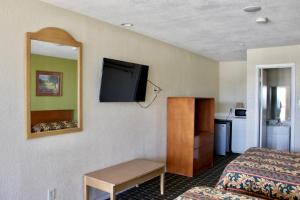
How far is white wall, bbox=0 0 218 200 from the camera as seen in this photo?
7.91 ft

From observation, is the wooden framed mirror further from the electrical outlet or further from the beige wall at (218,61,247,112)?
the beige wall at (218,61,247,112)

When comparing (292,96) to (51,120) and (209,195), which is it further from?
(51,120)

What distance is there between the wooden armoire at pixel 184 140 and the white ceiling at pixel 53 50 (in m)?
2.15

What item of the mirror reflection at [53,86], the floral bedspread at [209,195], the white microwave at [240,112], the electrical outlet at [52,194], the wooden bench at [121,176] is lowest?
the electrical outlet at [52,194]

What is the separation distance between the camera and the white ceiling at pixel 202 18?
8.77 ft

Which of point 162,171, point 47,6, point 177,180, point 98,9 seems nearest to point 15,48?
point 47,6

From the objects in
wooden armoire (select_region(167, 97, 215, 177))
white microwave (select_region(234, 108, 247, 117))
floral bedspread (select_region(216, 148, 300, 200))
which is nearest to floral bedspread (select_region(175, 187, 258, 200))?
floral bedspread (select_region(216, 148, 300, 200))

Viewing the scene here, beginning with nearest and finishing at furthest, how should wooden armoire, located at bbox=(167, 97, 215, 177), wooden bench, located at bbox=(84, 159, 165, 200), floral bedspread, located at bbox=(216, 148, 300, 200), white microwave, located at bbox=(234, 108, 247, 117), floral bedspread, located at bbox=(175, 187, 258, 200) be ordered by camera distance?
1. floral bedspread, located at bbox=(175, 187, 258, 200)
2. floral bedspread, located at bbox=(216, 148, 300, 200)
3. wooden bench, located at bbox=(84, 159, 165, 200)
4. wooden armoire, located at bbox=(167, 97, 215, 177)
5. white microwave, located at bbox=(234, 108, 247, 117)

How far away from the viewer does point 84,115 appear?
314cm

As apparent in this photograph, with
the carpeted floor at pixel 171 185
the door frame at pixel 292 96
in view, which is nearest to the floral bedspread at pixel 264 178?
the carpeted floor at pixel 171 185

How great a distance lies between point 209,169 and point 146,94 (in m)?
1.98

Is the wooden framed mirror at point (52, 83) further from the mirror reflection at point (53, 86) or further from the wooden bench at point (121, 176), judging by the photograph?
the wooden bench at point (121, 176)

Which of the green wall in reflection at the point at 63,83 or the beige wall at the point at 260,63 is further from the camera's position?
the beige wall at the point at 260,63

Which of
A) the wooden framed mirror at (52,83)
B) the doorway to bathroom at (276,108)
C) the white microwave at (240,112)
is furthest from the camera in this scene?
the white microwave at (240,112)
